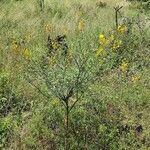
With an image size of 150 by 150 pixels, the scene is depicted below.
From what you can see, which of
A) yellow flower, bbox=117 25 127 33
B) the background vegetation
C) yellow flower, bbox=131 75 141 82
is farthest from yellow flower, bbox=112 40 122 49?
yellow flower, bbox=131 75 141 82

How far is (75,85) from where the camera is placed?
5.60 metres

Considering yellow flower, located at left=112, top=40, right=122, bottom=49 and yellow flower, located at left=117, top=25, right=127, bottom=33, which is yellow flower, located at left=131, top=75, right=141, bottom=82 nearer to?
yellow flower, located at left=112, top=40, right=122, bottom=49

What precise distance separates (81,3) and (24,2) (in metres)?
1.58

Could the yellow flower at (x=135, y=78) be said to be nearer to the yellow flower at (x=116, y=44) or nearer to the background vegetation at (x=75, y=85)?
the background vegetation at (x=75, y=85)

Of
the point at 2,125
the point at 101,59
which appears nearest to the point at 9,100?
the point at 2,125

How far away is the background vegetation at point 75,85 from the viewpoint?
5.63 metres

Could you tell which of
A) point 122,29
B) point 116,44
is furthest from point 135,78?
point 122,29

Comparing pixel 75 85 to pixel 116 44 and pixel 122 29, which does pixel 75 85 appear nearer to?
pixel 116 44

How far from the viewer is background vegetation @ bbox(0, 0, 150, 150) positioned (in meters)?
5.63

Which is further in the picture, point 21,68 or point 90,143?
point 21,68

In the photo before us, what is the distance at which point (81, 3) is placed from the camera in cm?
1120

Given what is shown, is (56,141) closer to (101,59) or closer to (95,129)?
(95,129)

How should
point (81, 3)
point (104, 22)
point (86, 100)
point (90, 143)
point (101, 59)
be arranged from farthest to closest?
1. point (81, 3)
2. point (104, 22)
3. point (101, 59)
4. point (86, 100)
5. point (90, 143)

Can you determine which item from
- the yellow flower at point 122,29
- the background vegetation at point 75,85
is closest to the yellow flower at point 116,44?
the background vegetation at point 75,85
